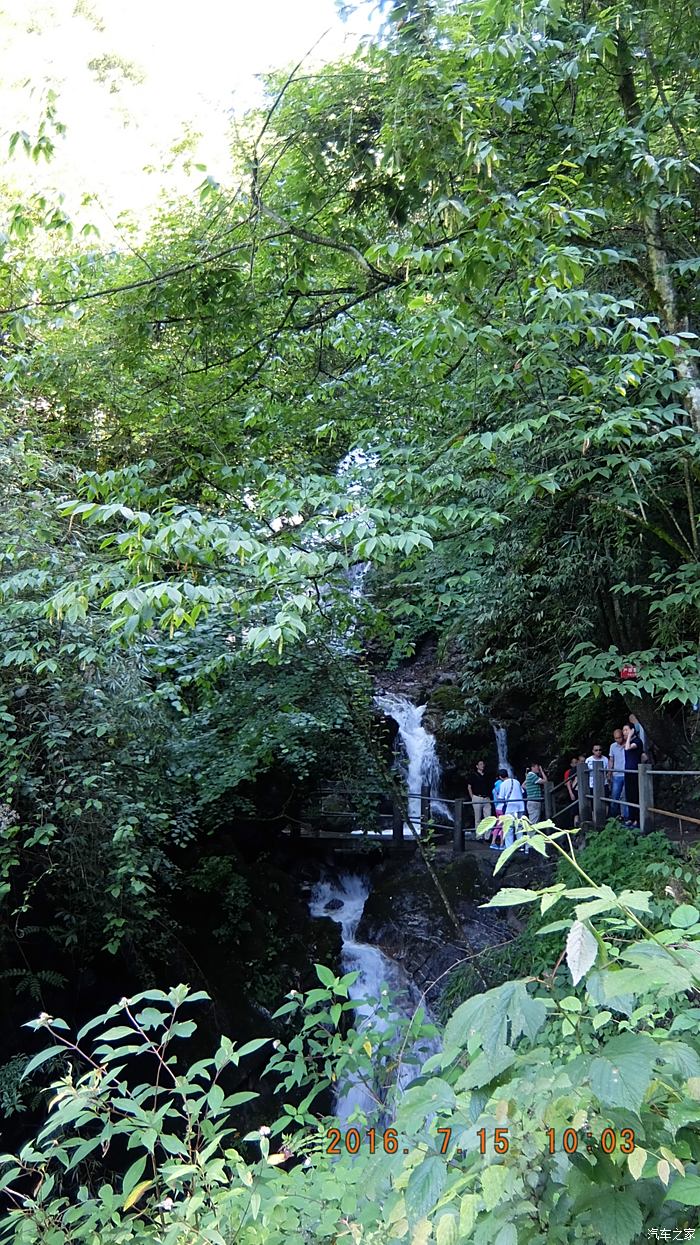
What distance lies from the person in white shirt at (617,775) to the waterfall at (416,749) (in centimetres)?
487

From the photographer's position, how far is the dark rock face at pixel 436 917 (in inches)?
353

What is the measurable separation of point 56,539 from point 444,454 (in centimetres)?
335

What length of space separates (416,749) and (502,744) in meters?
1.74

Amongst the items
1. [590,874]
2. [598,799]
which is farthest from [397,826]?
[590,874]

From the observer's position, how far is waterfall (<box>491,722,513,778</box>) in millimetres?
15055

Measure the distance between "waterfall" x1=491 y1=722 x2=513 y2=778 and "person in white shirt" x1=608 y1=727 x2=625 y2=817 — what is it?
184 inches

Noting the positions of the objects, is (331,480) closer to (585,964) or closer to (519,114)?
(519,114)

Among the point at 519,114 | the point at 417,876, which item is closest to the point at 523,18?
the point at 519,114

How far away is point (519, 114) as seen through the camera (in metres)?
4.91

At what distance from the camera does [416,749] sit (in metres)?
15.5

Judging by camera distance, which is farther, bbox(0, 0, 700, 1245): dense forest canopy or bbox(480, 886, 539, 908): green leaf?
bbox(0, 0, 700, 1245): dense forest canopy

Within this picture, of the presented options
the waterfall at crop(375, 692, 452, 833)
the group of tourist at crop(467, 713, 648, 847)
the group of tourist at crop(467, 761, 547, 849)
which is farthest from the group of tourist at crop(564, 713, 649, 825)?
the waterfall at crop(375, 692, 452, 833)

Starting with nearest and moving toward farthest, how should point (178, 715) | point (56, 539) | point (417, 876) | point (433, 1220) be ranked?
point (433, 1220) → point (56, 539) → point (178, 715) → point (417, 876)

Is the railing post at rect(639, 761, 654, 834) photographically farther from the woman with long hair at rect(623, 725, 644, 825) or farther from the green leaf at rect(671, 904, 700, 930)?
the green leaf at rect(671, 904, 700, 930)
